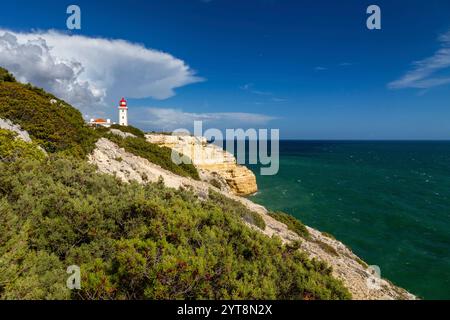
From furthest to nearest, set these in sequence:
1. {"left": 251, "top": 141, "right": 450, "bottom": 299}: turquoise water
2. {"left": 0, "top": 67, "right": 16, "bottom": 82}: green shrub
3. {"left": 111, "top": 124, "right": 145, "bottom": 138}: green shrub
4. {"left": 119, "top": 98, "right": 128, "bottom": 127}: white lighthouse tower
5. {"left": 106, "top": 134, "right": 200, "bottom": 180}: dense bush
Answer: {"left": 119, "top": 98, "right": 128, "bottom": 127}: white lighthouse tower < {"left": 111, "top": 124, "right": 145, "bottom": 138}: green shrub < {"left": 106, "top": 134, "right": 200, "bottom": 180}: dense bush < {"left": 251, "top": 141, "right": 450, "bottom": 299}: turquoise water < {"left": 0, "top": 67, "right": 16, "bottom": 82}: green shrub

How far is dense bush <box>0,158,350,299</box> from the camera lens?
184 inches

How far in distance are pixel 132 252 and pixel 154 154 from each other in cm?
2003

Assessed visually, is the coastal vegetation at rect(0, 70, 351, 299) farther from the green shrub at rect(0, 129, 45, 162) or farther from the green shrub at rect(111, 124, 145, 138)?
the green shrub at rect(111, 124, 145, 138)

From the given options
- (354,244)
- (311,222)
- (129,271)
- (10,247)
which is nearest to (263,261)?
(129,271)

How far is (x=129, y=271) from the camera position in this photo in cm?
471

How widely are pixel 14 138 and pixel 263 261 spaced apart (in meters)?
11.9

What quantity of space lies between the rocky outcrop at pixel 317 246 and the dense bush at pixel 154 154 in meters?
1.10

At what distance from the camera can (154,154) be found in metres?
24.3

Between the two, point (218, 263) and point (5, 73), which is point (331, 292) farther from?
point (5, 73)

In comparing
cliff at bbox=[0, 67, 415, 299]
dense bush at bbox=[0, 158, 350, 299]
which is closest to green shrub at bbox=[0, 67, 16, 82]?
cliff at bbox=[0, 67, 415, 299]

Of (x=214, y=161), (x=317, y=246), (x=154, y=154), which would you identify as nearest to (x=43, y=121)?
(x=154, y=154)

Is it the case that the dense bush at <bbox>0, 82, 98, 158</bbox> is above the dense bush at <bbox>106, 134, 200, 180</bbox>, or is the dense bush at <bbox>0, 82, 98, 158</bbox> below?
above

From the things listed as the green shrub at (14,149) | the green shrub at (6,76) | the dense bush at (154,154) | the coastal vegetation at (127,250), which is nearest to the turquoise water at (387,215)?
the dense bush at (154,154)

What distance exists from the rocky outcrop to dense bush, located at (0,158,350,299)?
2.48 metres
